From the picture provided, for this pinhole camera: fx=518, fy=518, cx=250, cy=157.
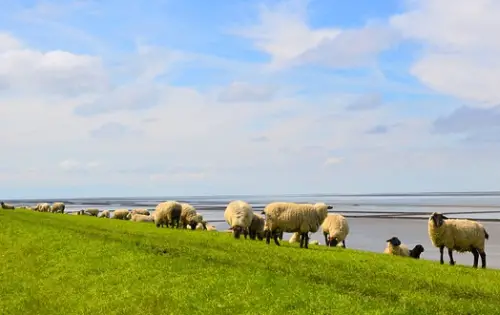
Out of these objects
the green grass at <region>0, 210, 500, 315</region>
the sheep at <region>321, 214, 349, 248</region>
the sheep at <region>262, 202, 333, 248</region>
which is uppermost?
the sheep at <region>262, 202, 333, 248</region>

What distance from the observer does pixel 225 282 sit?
1753 centimetres

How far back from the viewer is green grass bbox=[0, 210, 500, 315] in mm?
15180

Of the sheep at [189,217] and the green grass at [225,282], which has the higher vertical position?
the sheep at [189,217]

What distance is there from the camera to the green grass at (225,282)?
598 inches

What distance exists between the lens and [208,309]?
15.4m

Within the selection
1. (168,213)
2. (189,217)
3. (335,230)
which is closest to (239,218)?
(335,230)

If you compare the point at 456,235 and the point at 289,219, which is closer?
the point at 456,235

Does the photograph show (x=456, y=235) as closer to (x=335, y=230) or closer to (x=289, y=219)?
(x=289, y=219)

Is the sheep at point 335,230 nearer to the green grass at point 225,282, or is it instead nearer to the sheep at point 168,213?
the green grass at point 225,282

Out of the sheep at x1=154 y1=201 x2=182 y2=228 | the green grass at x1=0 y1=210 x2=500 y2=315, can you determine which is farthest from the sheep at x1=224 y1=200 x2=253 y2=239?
the sheep at x1=154 y1=201 x2=182 y2=228

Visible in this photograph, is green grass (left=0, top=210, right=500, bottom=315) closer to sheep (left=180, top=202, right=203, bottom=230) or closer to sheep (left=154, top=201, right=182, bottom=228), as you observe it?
sheep (left=180, top=202, right=203, bottom=230)

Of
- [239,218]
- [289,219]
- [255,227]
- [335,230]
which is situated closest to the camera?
[289,219]

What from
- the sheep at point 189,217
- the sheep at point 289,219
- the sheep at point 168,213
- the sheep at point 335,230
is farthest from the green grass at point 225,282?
the sheep at point 168,213

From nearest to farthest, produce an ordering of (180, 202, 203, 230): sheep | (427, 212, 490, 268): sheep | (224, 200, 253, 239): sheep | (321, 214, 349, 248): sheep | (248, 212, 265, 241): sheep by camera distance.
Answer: (427, 212, 490, 268): sheep → (224, 200, 253, 239): sheep → (248, 212, 265, 241): sheep → (321, 214, 349, 248): sheep → (180, 202, 203, 230): sheep
